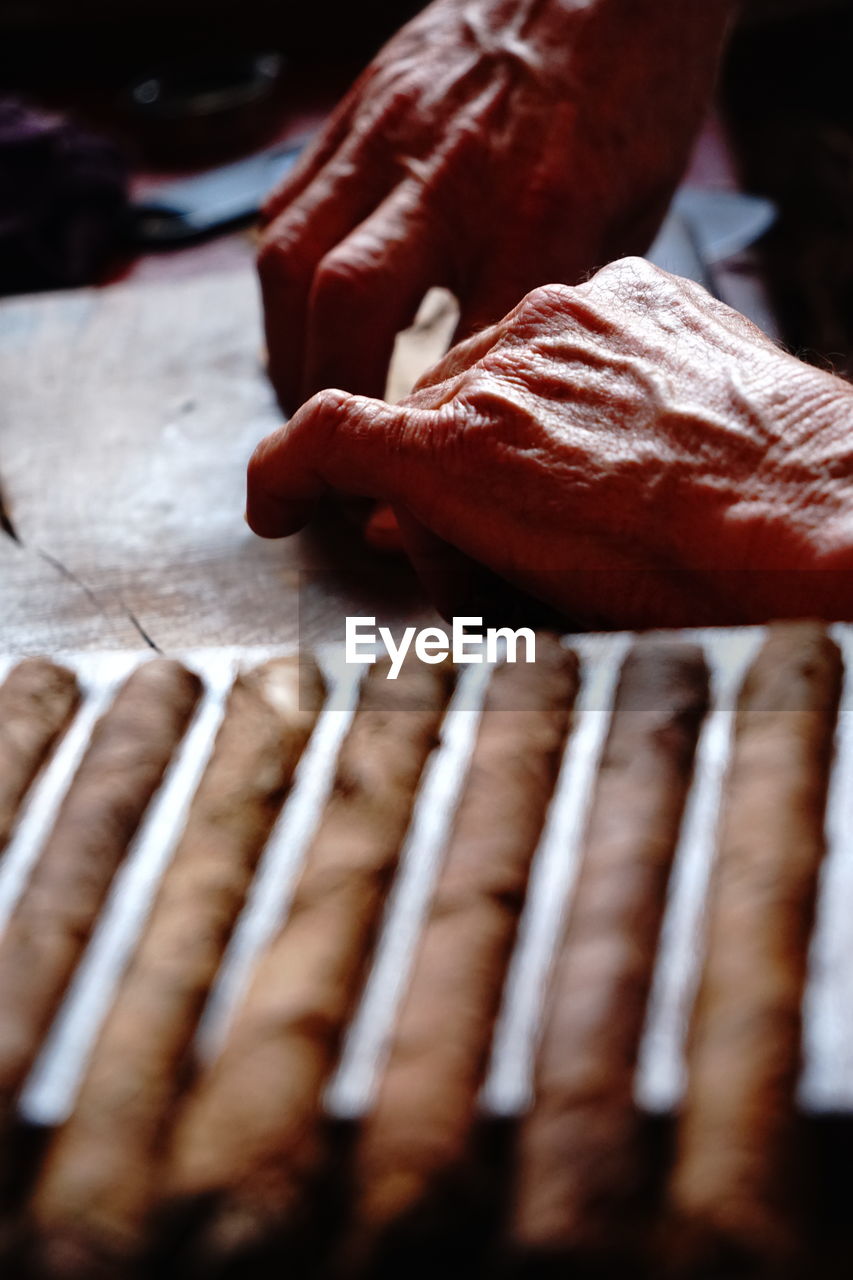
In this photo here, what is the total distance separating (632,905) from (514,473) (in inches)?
16.2

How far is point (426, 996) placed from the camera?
22.4 inches

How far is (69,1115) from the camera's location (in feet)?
1.81

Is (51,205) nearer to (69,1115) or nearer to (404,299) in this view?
(404,299)

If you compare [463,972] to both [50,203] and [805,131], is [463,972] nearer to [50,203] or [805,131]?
[50,203]

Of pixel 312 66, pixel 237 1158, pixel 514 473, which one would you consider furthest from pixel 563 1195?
pixel 312 66

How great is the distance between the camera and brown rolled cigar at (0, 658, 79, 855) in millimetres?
725

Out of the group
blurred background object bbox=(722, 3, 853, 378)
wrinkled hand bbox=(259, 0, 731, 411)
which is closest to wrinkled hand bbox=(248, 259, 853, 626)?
wrinkled hand bbox=(259, 0, 731, 411)

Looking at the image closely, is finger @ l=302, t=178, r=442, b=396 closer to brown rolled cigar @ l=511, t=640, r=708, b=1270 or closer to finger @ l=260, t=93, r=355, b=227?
finger @ l=260, t=93, r=355, b=227

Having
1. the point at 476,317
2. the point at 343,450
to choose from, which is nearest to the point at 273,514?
the point at 343,450

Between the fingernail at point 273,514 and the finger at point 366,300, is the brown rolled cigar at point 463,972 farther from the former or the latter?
the finger at point 366,300

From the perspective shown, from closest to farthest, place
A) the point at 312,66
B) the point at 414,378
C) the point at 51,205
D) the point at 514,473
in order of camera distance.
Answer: the point at 514,473 < the point at 414,378 < the point at 51,205 < the point at 312,66

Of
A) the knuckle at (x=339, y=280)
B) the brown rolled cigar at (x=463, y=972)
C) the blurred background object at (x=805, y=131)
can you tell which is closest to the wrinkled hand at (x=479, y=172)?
the knuckle at (x=339, y=280)

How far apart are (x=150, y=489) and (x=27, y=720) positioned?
1.73ft

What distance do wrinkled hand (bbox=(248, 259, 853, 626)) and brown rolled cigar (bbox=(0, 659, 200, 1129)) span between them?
28 centimetres
